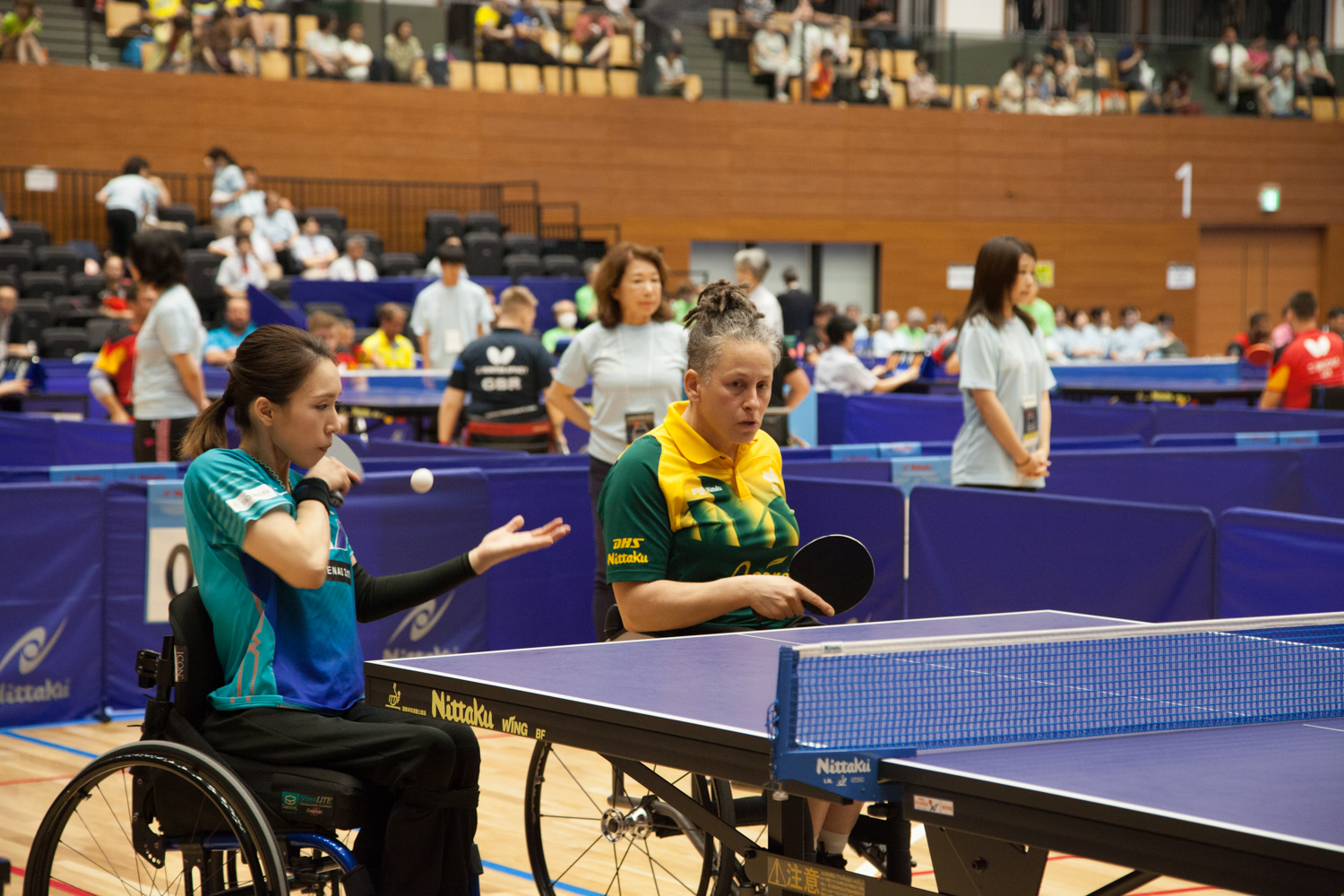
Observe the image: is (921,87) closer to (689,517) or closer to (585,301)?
(585,301)

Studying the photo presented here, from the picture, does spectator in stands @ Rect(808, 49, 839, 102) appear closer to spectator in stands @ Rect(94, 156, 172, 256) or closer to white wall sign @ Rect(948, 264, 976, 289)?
white wall sign @ Rect(948, 264, 976, 289)

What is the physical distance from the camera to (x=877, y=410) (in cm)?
1023

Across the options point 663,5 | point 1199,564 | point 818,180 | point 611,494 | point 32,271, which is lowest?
point 1199,564

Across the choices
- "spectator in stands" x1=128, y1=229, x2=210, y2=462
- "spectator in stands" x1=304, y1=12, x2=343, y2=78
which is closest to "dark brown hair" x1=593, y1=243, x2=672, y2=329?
"spectator in stands" x1=128, y1=229, x2=210, y2=462

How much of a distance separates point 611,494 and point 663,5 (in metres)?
18.3

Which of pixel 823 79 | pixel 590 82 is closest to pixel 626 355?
pixel 590 82

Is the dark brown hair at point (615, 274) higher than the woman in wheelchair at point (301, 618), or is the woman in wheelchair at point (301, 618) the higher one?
the dark brown hair at point (615, 274)

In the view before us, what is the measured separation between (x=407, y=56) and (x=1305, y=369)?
12.6 metres

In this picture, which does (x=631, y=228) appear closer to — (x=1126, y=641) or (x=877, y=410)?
(x=877, y=410)

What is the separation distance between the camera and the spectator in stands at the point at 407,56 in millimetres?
18969

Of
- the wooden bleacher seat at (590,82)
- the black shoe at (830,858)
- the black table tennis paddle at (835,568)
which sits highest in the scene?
the wooden bleacher seat at (590,82)

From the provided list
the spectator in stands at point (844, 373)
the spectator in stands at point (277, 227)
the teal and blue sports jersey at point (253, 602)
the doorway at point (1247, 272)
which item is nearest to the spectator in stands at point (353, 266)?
the spectator in stands at point (277, 227)

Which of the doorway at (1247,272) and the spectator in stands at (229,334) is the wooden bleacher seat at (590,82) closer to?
the spectator in stands at (229,334)

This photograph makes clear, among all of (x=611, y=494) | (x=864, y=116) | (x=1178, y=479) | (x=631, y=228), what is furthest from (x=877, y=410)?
(x=864, y=116)
